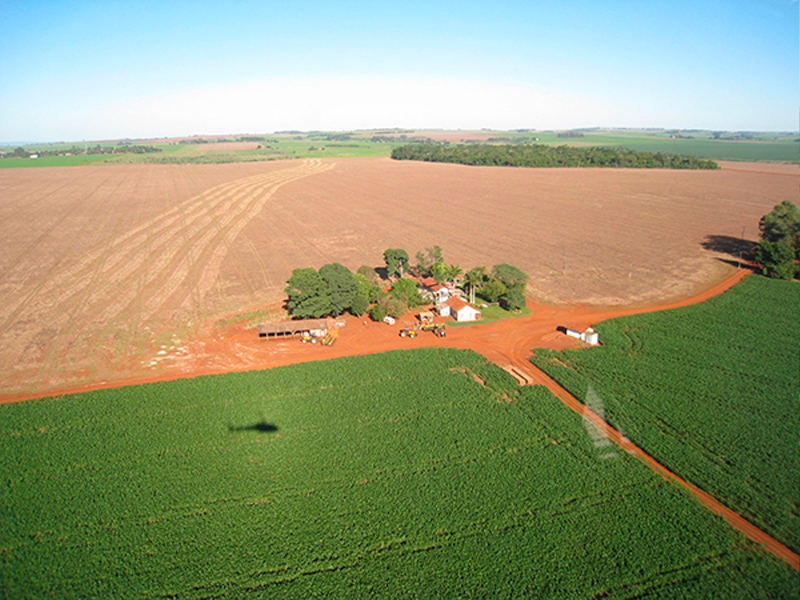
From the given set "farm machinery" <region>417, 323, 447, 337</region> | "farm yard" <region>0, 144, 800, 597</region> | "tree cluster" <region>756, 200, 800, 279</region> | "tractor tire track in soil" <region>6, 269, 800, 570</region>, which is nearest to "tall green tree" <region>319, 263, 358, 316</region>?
"tractor tire track in soil" <region>6, 269, 800, 570</region>

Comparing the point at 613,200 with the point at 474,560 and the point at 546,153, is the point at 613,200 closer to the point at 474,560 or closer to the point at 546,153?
the point at 546,153

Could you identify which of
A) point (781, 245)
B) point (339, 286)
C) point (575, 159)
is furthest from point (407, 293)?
point (575, 159)

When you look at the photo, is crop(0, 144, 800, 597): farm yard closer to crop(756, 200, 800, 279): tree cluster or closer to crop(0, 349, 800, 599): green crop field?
crop(0, 349, 800, 599): green crop field

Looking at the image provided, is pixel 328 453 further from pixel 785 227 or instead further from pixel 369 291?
pixel 785 227

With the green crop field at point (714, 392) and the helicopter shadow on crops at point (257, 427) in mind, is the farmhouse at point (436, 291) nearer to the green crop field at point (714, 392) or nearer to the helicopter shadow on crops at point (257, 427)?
the green crop field at point (714, 392)

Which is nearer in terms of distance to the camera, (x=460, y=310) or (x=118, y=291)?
(x=460, y=310)

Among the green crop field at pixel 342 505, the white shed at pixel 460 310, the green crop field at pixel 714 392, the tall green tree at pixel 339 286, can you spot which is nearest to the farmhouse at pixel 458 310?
the white shed at pixel 460 310
